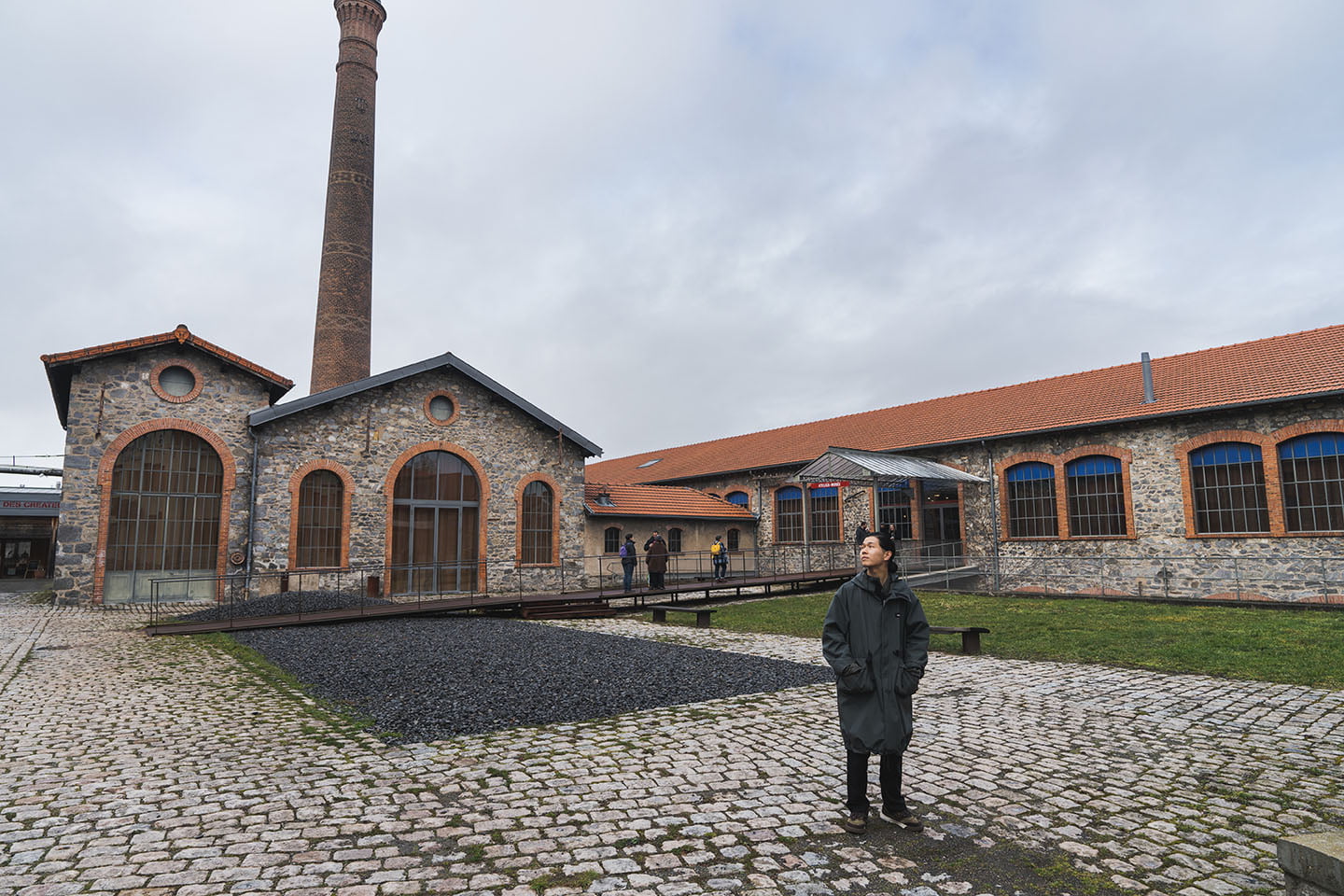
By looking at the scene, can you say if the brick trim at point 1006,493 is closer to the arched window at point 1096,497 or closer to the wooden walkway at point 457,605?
the arched window at point 1096,497

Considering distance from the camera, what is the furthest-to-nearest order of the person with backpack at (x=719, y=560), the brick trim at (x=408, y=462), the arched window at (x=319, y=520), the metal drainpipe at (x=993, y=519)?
the person with backpack at (x=719, y=560) → the metal drainpipe at (x=993, y=519) → the brick trim at (x=408, y=462) → the arched window at (x=319, y=520)

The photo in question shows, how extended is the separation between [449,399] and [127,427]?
681 centimetres

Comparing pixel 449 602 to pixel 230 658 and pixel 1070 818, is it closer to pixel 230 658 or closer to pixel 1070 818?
pixel 230 658

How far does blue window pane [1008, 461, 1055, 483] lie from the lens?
65.7 ft

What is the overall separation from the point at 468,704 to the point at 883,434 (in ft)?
69.2

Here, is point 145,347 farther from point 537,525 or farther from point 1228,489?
point 1228,489

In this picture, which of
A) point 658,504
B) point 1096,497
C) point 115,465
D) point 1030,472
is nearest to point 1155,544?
point 1096,497

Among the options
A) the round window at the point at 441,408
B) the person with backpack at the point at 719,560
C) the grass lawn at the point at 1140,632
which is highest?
the round window at the point at 441,408

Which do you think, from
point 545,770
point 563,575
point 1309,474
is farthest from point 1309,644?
point 563,575

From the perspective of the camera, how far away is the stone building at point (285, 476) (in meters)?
15.4

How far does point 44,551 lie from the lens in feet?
113

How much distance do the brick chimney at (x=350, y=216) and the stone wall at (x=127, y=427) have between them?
7.66 metres

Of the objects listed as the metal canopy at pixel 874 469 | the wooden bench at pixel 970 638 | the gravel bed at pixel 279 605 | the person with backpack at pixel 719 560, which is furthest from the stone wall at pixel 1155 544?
the gravel bed at pixel 279 605

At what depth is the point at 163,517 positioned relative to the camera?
16.1m
